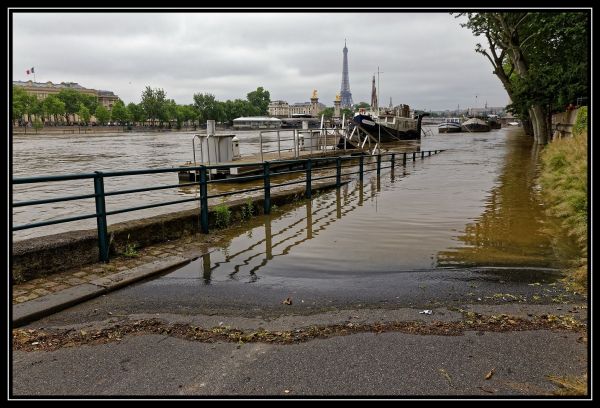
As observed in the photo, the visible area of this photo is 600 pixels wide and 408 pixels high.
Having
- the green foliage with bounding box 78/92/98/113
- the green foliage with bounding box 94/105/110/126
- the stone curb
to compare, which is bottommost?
the stone curb

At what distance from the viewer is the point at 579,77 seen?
2438cm

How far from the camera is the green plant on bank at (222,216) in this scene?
26.8ft

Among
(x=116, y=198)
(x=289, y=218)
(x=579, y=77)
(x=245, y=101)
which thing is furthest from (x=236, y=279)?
(x=245, y=101)

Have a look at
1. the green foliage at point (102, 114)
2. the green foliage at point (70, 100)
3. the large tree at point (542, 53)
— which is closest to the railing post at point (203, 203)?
the large tree at point (542, 53)

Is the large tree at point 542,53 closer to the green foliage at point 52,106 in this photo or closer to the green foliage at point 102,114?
the green foliage at point 52,106

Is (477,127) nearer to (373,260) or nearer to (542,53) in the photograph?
(542,53)

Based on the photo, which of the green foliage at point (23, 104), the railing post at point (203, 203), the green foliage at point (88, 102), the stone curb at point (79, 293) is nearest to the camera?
the stone curb at point (79, 293)

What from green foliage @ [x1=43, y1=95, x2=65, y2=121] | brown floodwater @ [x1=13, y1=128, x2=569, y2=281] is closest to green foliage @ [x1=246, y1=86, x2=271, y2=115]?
green foliage @ [x1=43, y1=95, x2=65, y2=121]

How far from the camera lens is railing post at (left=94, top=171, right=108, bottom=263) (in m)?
5.71

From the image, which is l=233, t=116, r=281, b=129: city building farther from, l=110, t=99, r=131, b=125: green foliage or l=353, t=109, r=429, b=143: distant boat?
l=353, t=109, r=429, b=143: distant boat

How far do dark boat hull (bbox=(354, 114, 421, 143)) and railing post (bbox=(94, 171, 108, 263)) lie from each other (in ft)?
119

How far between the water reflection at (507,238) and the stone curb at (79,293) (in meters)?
3.73

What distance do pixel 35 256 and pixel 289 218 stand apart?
498cm

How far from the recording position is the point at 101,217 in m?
5.82
